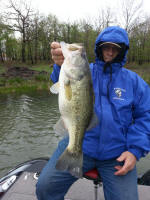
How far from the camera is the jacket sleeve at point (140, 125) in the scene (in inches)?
90.3

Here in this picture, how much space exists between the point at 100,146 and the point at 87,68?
3.32 feet

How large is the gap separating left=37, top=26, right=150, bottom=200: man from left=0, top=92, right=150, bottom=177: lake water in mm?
3686

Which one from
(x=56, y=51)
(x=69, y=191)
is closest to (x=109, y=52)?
(x=56, y=51)

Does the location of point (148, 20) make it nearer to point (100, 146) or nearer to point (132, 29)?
point (132, 29)

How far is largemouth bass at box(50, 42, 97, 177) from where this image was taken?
203cm

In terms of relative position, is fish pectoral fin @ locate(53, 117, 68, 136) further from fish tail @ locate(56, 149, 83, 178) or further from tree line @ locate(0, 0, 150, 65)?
tree line @ locate(0, 0, 150, 65)

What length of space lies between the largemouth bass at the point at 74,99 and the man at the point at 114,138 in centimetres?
26

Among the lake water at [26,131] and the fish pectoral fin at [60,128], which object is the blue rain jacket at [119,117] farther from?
the lake water at [26,131]

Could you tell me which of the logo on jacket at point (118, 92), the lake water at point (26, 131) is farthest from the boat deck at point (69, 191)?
the lake water at point (26, 131)

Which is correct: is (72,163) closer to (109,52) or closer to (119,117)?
Answer: (119,117)

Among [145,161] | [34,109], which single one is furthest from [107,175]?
[34,109]

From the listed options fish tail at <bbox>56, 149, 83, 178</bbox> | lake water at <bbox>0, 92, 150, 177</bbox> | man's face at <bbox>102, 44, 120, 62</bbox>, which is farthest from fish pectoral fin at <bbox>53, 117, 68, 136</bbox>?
lake water at <bbox>0, 92, 150, 177</bbox>

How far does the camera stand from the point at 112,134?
92.0 inches

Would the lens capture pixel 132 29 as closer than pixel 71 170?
No
